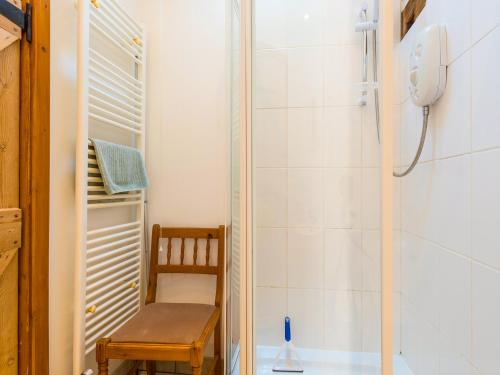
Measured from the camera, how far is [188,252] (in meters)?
1.61

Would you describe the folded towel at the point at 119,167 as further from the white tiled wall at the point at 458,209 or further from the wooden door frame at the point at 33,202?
the white tiled wall at the point at 458,209

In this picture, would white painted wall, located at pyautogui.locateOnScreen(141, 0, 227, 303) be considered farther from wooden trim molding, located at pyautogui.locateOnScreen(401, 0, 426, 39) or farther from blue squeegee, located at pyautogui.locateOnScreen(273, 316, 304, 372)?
wooden trim molding, located at pyautogui.locateOnScreen(401, 0, 426, 39)

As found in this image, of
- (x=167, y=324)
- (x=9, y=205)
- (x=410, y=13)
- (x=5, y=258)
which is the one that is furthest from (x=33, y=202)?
(x=410, y=13)

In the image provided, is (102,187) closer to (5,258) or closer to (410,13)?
(5,258)

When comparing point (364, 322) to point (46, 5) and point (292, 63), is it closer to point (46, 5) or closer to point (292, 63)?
point (292, 63)

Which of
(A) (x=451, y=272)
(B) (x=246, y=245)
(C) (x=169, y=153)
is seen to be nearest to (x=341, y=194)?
(A) (x=451, y=272)

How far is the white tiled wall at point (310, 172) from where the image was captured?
49.9 inches

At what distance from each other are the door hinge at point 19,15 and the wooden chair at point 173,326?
103 centimetres

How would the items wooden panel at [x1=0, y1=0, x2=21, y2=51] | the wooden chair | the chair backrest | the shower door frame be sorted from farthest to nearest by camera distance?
the chair backrest → the wooden chair → wooden panel at [x1=0, y1=0, x2=21, y2=51] → the shower door frame

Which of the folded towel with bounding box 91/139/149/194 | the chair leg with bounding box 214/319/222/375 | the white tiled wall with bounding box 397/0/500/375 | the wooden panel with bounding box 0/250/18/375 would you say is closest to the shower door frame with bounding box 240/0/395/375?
the white tiled wall with bounding box 397/0/500/375

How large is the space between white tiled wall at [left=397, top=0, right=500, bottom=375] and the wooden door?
4.86 ft

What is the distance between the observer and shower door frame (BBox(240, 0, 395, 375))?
0.69 meters

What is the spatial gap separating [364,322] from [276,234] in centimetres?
53

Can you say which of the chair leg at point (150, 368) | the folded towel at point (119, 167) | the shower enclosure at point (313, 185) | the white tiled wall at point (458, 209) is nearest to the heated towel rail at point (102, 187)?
the folded towel at point (119, 167)
